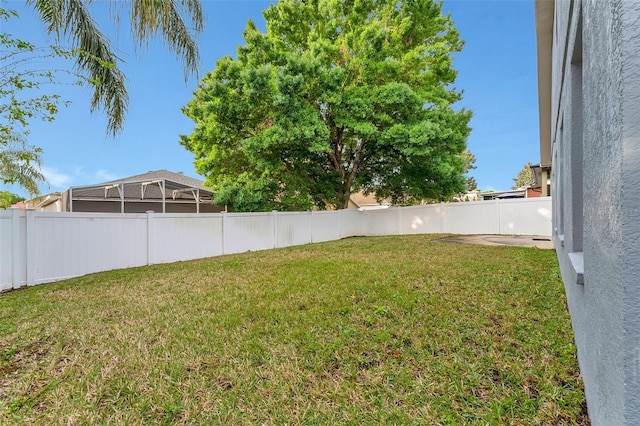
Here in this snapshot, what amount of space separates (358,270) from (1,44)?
7226 mm

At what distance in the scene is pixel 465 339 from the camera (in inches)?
112

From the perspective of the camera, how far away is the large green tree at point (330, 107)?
11.4 meters

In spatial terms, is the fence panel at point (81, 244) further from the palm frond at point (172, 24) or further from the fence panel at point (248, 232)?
the palm frond at point (172, 24)

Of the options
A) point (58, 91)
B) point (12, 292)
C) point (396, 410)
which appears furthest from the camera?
point (58, 91)

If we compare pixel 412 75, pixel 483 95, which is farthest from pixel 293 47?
pixel 483 95

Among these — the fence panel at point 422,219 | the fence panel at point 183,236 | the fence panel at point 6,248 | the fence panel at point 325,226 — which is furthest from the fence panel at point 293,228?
the fence panel at point 6,248

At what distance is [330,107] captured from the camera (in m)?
12.6

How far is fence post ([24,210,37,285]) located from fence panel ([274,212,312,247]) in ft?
21.1

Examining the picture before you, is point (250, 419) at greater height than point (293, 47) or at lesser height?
lesser

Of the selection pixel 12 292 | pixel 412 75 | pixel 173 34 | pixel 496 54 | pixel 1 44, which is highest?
pixel 496 54

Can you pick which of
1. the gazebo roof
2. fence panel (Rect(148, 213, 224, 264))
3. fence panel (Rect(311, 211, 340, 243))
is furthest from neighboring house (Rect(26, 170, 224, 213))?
fence panel (Rect(148, 213, 224, 264))

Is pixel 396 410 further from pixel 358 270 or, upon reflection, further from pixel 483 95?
pixel 483 95

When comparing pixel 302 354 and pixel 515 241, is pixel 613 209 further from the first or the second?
pixel 515 241

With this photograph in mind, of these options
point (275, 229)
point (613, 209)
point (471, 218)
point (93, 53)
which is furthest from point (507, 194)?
point (613, 209)
